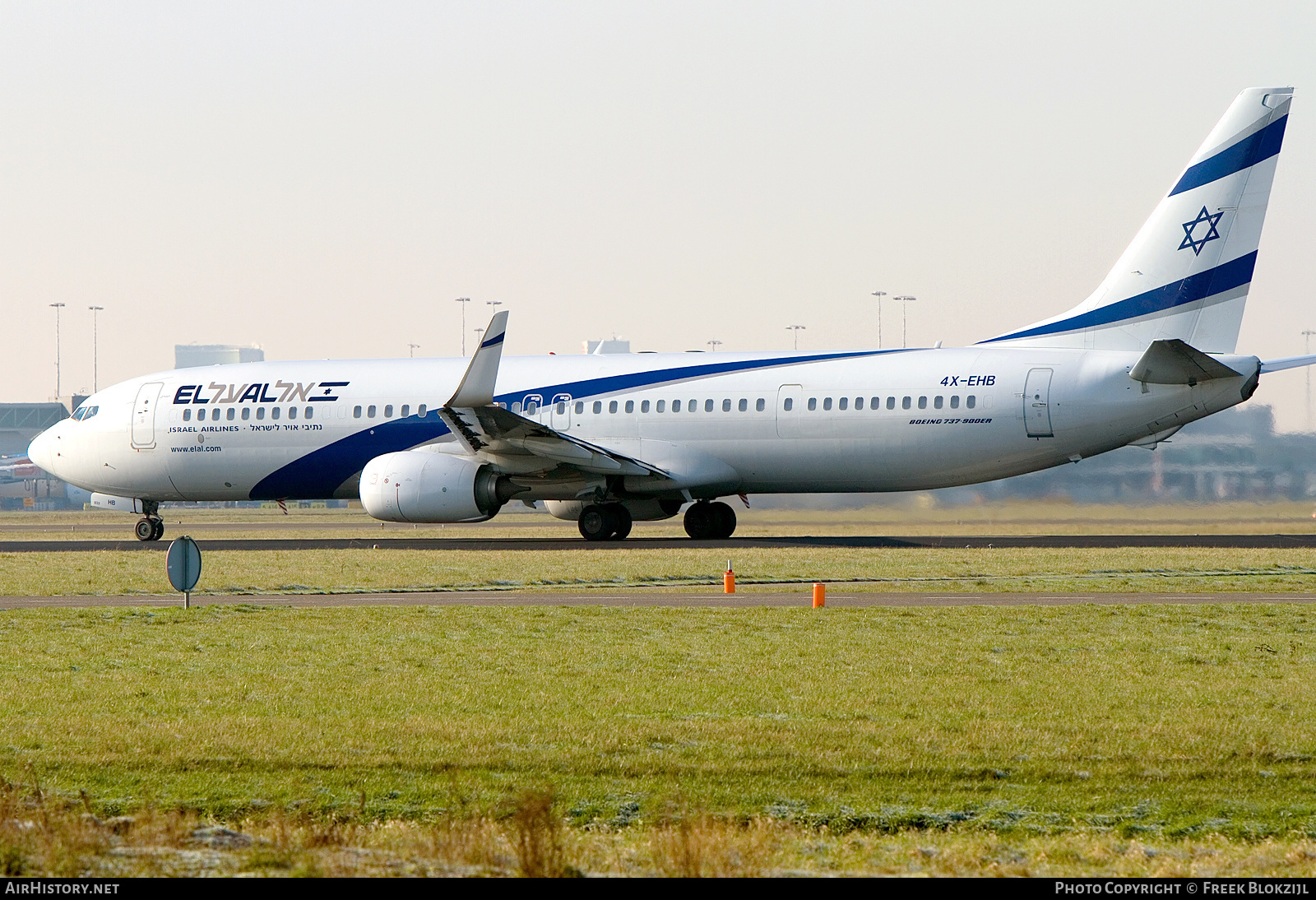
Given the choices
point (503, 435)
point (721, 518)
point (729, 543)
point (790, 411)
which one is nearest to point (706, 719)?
point (503, 435)

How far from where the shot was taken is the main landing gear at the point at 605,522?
35.2 m

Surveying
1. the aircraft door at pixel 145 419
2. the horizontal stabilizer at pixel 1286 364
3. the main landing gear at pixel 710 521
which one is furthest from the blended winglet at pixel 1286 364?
the aircraft door at pixel 145 419

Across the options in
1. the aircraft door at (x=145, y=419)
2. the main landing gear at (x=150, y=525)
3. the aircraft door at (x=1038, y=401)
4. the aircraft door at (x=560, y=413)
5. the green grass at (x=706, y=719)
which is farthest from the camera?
the main landing gear at (x=150, y=525)

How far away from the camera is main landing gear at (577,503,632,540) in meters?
35.2

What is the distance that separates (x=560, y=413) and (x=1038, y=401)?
1143 centimetres

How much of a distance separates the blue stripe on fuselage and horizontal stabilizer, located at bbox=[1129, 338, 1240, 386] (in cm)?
603

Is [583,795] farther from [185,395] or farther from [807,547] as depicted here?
[185,395]

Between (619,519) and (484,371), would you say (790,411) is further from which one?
(484,371)

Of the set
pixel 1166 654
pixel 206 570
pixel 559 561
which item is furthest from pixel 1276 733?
pixel 206 570

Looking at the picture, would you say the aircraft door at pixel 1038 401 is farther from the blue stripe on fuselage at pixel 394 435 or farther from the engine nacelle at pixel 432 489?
the engine nacelle at pixel 432 489

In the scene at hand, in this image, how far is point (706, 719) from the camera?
1132cm

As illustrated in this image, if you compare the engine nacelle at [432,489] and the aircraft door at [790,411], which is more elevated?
the aircraft door at [790,411]

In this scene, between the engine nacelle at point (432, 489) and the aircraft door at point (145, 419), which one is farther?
the aircraft door at point (145, 419)

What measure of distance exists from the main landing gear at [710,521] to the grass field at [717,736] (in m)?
19.3
